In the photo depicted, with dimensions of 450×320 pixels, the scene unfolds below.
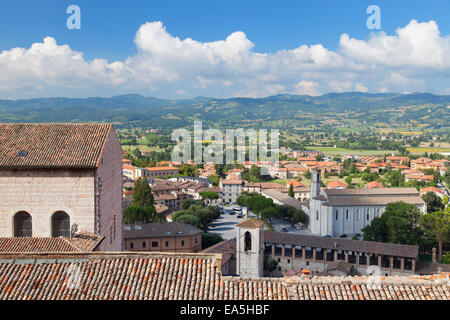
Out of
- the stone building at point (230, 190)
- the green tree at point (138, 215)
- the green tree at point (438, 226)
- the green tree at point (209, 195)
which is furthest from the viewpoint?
the stone building at point (230, 190)

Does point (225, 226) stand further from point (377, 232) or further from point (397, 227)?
point (397, 227)

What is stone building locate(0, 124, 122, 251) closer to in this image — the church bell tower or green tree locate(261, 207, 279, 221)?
the church bell tower

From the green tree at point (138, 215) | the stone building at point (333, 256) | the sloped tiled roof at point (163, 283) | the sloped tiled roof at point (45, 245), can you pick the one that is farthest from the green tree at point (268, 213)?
the sloped tiled roof at point (163, 283)

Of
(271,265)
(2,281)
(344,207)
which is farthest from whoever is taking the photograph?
(344,207)

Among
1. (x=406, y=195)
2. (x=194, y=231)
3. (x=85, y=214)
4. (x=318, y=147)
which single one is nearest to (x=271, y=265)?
(x=194, y=231)

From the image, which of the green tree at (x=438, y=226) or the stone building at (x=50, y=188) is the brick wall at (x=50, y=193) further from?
the green tree at (x=438, y=226)

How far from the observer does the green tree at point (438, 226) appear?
124 ft

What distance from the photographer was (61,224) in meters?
14.6

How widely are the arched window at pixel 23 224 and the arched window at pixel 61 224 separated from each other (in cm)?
81
